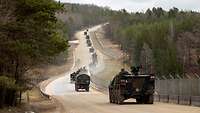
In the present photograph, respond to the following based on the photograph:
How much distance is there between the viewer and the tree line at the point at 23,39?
33.0 metres

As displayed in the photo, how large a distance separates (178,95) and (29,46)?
50.4ft

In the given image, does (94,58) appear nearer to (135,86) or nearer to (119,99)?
(119,99)

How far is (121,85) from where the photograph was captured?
143ft

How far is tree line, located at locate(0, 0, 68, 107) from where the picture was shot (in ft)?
108

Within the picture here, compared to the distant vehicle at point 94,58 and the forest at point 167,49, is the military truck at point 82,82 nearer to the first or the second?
the forest at point 167,49

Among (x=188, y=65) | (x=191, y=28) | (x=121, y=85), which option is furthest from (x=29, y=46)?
(x=191, y=28)

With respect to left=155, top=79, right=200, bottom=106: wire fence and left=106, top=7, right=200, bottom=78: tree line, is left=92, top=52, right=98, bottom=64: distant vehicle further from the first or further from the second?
left=155, top=79, right=200, bottom=106: wire fence

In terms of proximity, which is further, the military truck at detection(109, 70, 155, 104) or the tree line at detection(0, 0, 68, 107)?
the military truck at detection(109, 70, 155, 104)

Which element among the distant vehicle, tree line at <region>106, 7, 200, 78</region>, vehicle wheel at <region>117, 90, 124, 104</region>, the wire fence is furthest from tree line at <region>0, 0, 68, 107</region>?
the distant vehicle

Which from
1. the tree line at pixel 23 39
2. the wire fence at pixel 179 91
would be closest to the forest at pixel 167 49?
the wire fence at pixel 179 91

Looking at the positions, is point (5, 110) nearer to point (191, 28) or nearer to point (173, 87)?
point (173, 87)

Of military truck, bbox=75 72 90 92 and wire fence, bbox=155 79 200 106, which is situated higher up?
wire fence, bbox=155 79 200 106

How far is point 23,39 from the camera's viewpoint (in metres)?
35.1

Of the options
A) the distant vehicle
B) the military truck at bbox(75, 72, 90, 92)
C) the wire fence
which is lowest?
the military truck at bbox(75, 72, 90, 92)
